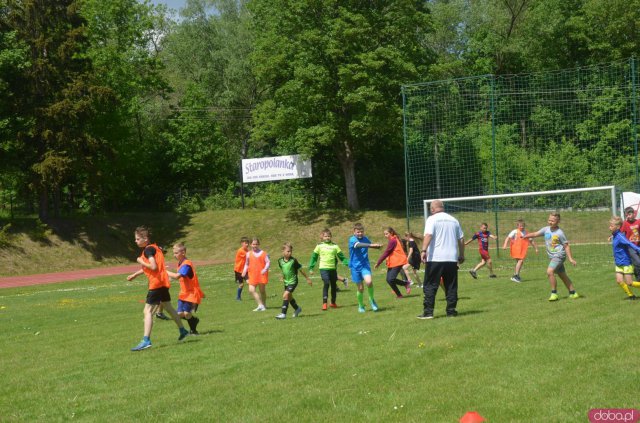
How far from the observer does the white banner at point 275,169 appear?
52.8m

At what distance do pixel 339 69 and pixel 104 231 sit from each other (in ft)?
57.6

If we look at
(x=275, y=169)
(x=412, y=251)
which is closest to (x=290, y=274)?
(x=412, y=251)

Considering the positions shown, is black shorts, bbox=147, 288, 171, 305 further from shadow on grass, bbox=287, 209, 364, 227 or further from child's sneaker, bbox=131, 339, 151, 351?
shadow on grass, bbox=287, 209, 364, 227

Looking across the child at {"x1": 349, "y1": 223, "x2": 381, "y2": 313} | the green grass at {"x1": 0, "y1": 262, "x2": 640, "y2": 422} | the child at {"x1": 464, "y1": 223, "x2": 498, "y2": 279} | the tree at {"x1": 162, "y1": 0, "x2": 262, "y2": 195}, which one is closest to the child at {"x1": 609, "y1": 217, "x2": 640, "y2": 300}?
the green grass at {"x1": 0, "y1": 262, "x2": 640, "y2": 422}

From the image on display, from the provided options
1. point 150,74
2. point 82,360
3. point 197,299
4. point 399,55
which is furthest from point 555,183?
point 150,74

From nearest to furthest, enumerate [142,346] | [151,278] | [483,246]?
[142,346] < [151,278] < [483,246]

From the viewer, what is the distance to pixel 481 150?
3784 centimetres

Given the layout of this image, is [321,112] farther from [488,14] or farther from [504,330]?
[504,330]

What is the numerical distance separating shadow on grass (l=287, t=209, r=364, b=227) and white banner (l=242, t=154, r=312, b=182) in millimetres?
2395

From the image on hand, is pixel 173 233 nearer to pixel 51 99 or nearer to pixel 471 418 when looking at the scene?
pixel 51 99

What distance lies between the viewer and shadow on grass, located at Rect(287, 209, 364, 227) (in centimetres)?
5047

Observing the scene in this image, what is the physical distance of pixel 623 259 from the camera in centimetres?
1544

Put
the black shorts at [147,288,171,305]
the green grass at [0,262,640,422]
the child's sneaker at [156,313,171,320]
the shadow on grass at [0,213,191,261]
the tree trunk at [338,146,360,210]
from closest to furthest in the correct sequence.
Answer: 1. the green grass at [0,262,640,422]
2. the black shorts at [147,288,171,305]
3. the child's sneaker at [156,313,171,320]
4. the shadow on grass at [0,213,191,261]
5. the tree trunk at [338,146,360,210]

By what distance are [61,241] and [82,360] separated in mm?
37532
